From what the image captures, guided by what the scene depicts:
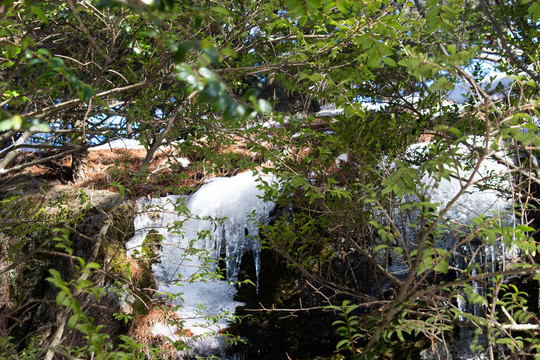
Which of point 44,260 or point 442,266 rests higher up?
point 442,266

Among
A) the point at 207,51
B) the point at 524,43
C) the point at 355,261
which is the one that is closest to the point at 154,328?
the point at 355,261

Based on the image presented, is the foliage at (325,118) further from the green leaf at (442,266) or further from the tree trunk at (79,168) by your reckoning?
the tree trunk at (79,168)

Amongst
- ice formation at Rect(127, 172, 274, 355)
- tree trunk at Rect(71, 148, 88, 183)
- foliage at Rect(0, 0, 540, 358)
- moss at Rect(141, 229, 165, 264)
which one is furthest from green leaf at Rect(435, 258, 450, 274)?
tree trunk at Rect(71, 148, 88, 183)

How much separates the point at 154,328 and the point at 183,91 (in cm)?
303

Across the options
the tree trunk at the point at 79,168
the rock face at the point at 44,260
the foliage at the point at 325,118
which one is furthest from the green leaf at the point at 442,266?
the tree trunk at the point at 79,168

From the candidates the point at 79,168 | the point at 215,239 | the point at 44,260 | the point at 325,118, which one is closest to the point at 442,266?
the point at 325,118

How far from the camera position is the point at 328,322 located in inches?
203

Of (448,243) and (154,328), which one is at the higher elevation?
(448,243)

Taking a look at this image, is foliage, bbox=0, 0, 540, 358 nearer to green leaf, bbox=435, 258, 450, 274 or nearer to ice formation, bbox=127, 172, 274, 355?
green leaf, bbox=435, 258, 450, 274

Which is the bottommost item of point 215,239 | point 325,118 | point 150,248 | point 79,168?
point 215,239

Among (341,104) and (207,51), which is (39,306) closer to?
(341,104)

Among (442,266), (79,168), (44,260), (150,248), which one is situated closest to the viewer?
(442,266)

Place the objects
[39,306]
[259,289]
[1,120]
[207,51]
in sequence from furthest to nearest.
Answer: [259,289] < [39,306] < [1,120] < [207,51]

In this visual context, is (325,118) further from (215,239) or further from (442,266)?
(215,239)
